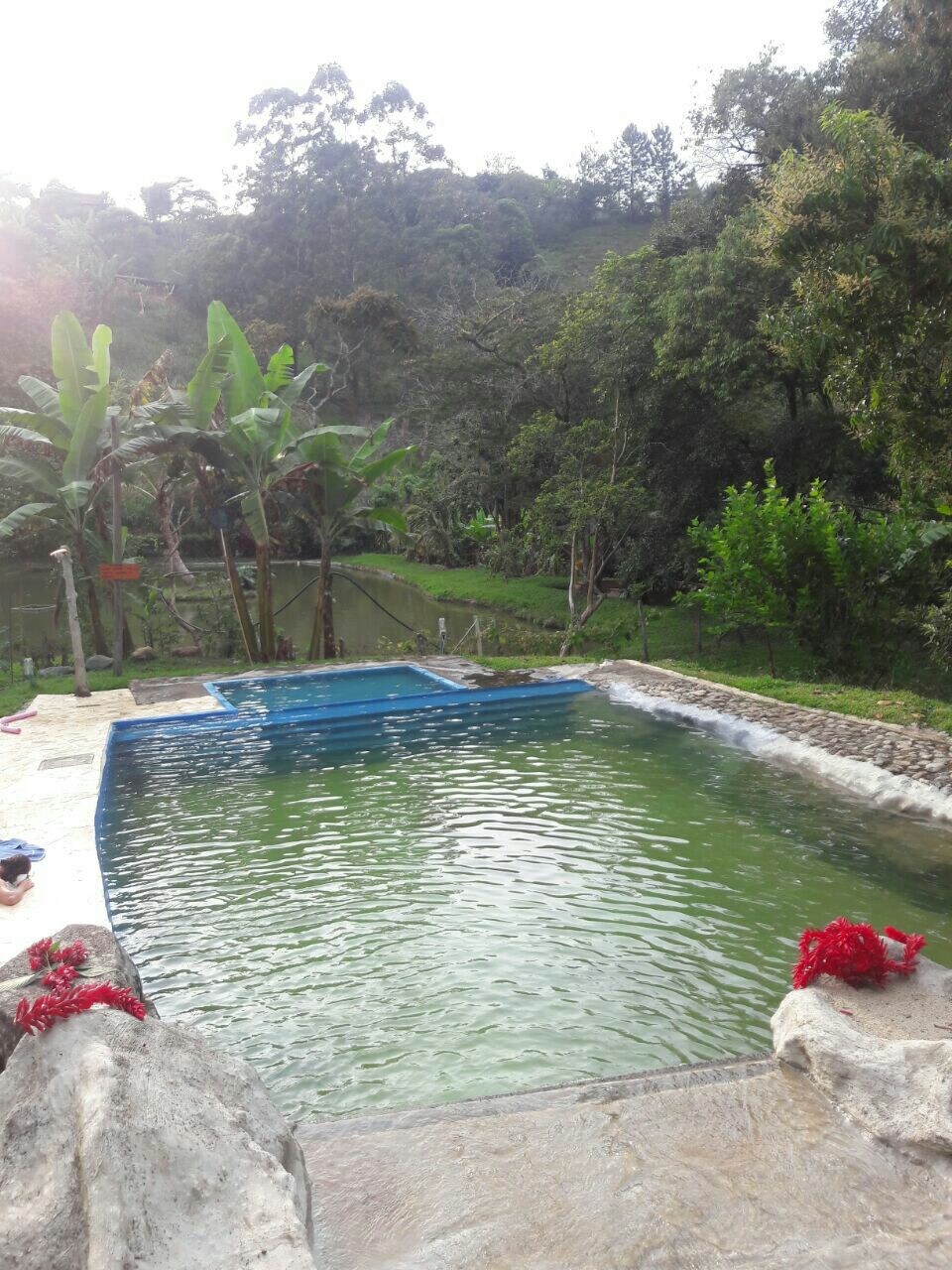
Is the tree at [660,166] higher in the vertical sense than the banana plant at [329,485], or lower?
higher

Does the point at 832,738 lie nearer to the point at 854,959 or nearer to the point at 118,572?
the point at 854,959

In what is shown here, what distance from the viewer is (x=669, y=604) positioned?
22.6 meters

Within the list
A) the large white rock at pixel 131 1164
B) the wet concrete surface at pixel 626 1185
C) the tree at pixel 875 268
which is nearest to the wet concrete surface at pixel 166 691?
the tree at pixel 875 268

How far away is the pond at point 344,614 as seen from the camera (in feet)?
62.4

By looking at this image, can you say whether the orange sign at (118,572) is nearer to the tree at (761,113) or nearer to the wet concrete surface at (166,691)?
the wet concrete surface at (166,691)

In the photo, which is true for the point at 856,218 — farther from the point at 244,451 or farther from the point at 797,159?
the point at 244,451

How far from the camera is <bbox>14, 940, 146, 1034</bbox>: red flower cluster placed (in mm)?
2967

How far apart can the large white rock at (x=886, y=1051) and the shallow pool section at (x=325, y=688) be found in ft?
31.3

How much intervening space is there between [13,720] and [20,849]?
5526 millimetres

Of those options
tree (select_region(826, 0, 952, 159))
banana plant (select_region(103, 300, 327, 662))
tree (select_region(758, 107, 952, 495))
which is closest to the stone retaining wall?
tree (select_region(758, 107, 952, 495))

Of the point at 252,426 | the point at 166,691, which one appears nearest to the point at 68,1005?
the point at 166,691

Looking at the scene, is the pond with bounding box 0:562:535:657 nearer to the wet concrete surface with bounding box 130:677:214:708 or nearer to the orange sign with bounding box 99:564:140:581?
the wet concrete surface with bounding box 130:677:214:708

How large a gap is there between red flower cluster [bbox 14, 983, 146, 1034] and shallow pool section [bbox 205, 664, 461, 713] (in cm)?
997

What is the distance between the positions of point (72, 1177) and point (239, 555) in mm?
42327
